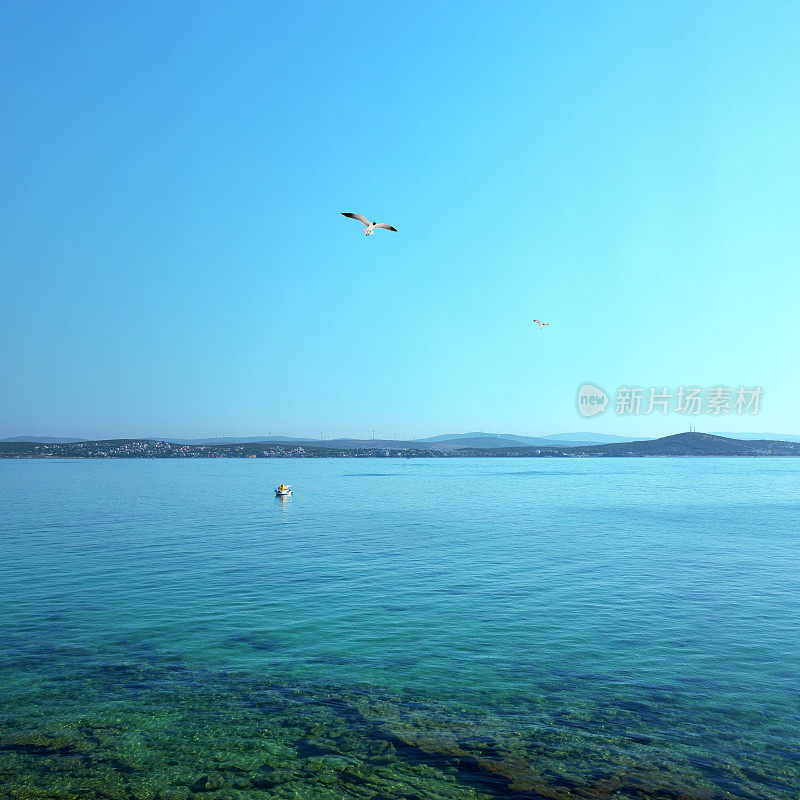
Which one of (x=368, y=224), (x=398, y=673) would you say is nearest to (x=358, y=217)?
(x=368, y=224)

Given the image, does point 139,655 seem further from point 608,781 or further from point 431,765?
point 608,781

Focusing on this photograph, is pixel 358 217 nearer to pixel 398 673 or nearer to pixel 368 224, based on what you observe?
pixel 368 224

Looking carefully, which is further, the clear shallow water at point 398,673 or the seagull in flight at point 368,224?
the seagull in flight at point 368,224

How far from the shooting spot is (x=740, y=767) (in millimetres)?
16859

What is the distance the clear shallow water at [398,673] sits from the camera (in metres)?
16.6

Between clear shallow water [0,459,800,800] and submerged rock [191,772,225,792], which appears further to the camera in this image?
clear shallow water [0,459,800,800]

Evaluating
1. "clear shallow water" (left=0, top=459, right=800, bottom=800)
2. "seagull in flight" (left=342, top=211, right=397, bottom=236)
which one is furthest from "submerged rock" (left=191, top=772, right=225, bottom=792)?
"seagull in flight" (left=342, top=211, right=397, bottom=236)

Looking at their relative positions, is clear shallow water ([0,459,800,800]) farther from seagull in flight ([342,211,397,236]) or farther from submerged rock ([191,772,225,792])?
seagull in flight ([342,211,397,236])

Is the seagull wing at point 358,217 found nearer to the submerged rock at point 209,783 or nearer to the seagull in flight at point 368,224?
the seagull in flight at point 368,224

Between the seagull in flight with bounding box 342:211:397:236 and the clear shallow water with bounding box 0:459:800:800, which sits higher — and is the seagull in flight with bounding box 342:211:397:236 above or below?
above

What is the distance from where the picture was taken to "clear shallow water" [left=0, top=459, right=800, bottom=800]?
1664 centimetres

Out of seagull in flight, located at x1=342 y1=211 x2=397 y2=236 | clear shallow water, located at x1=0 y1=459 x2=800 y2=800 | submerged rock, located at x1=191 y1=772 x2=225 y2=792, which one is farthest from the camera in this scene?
seagull in flight, located at x1=342 y1=211 x2=397 y2=236

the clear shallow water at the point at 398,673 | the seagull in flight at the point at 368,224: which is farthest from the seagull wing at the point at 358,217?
the clear shallow water at the point at 398,673

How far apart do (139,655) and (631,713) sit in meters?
20.8
